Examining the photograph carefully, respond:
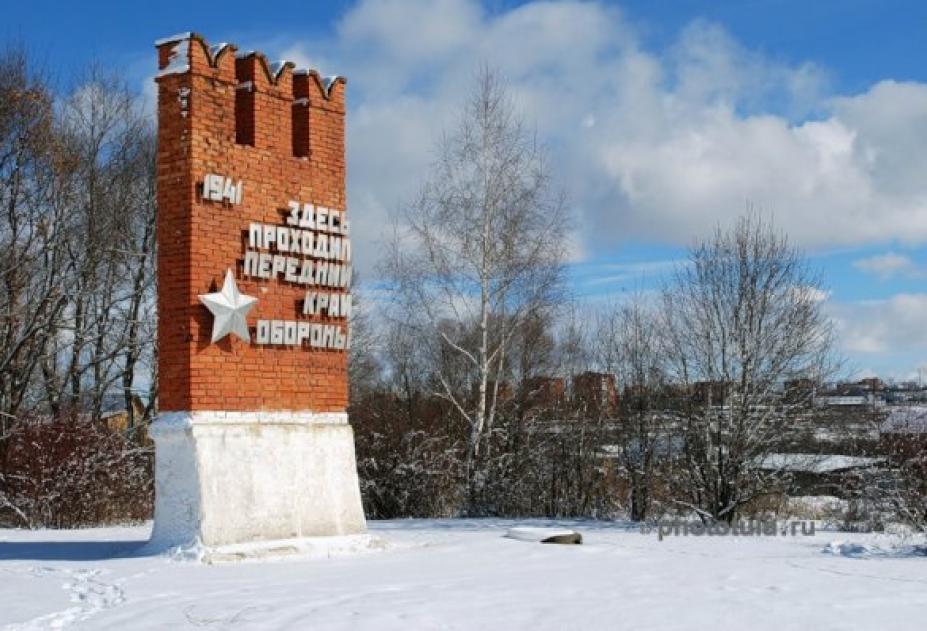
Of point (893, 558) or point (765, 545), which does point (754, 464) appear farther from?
point (893, 558)

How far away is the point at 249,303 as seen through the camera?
1052 cm

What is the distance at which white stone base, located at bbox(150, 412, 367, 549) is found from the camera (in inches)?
392

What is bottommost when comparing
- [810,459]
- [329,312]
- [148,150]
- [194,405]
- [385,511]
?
[385,511]

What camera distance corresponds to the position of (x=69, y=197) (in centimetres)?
2392

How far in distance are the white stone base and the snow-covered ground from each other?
43 cm

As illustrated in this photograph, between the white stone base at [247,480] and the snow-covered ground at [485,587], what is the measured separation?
432 millimetres

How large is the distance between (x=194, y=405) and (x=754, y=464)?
1021 cm

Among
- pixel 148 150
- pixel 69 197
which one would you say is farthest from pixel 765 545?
pixel 148 150

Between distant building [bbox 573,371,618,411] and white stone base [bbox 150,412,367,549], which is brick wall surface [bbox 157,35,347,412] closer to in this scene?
white stone base [bbox 150,412,367,549]

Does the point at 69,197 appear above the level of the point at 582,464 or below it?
above

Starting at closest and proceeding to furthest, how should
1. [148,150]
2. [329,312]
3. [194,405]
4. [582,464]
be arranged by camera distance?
[194,405]
[329,312]
[582,464]
[148,150]

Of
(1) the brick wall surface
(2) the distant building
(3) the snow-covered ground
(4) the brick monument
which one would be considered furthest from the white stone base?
(2) the distant building

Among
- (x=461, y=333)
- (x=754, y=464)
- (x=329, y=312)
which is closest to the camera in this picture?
(x=329, y=312)

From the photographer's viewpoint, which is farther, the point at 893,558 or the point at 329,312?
the point at 329,312
